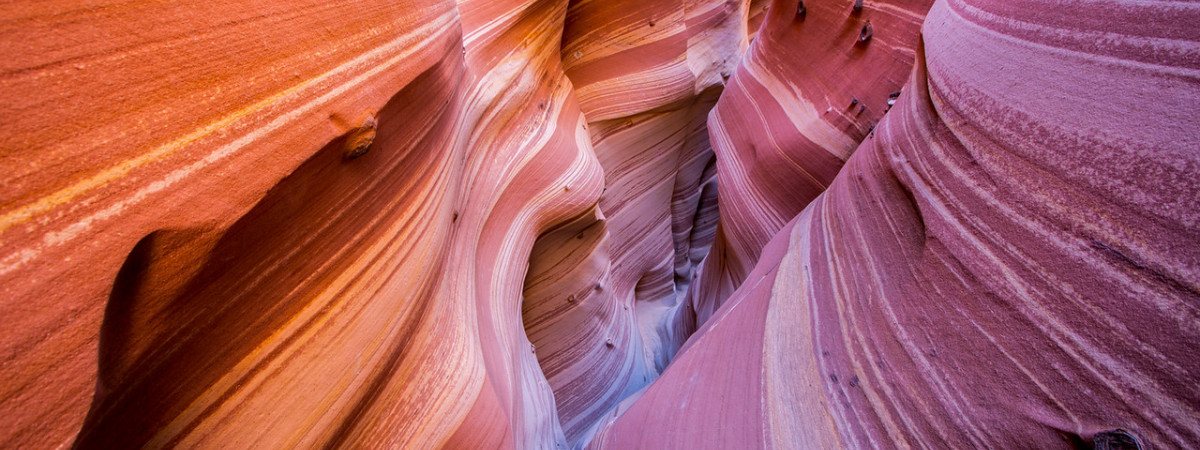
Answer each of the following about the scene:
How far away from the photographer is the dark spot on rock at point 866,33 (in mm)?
1820

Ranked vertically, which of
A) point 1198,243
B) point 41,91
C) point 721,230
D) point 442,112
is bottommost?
point 721,230

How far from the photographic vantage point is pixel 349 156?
0.75m

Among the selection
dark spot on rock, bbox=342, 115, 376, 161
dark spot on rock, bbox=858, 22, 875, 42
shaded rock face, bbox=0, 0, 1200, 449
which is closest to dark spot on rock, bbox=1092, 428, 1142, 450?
shaded rock face, bbox=0, 0, 1200, 449

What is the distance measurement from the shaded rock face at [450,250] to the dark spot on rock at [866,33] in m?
0.21

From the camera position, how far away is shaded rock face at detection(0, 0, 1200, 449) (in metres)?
0.45

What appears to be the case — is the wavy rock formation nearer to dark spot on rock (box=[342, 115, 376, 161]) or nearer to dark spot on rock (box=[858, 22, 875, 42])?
dark spot on rock (box=[858, 22, 875, 42])

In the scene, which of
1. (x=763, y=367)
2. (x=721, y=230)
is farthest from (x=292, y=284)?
(x=721, y=230)

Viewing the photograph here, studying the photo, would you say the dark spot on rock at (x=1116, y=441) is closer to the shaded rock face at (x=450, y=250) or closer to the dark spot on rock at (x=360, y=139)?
the shaded rock face at (x=450, y=250)

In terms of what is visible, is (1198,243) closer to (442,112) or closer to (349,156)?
(349,156)

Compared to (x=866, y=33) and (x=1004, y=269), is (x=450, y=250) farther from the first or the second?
(x=866, y=33)

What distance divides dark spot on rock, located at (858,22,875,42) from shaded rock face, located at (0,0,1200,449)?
0.70 ft

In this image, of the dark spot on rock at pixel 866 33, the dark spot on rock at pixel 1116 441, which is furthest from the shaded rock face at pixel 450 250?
the dark spot on rock at pixel 866 33

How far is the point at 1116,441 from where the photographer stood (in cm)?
58

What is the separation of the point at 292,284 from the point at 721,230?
248cm
